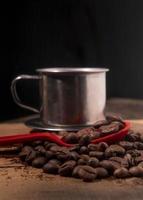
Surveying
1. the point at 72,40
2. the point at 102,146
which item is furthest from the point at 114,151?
the point at 72,40

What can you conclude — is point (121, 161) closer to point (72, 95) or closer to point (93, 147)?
point (93, 147)

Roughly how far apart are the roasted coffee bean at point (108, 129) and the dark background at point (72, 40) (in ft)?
1.25

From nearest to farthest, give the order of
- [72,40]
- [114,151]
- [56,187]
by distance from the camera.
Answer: [56,187] → [114,151] → [72,40]

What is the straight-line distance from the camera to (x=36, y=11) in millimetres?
1091

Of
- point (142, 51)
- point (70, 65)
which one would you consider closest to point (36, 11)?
point (70, 65)

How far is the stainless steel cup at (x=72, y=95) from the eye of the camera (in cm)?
77

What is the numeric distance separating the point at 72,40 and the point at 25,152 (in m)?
0.49

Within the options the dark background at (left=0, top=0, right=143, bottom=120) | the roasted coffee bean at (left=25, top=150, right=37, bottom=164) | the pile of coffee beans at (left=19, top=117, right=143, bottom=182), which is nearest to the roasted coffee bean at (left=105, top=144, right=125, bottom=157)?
the pile of coffee beans at (left=19, top=117, right=143, bottom=182)

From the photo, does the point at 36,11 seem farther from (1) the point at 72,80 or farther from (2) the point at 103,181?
(2) the point at 103,181

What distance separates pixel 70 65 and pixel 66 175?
0.56 metres

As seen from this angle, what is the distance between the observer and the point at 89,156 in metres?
0.65

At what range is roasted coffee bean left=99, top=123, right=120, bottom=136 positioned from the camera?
717 mm

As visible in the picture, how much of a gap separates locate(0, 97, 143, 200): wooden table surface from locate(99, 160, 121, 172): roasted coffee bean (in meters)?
0.02

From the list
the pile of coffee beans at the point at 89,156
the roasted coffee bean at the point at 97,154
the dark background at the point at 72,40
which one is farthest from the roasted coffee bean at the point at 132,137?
the dark background at the point at 72,40
